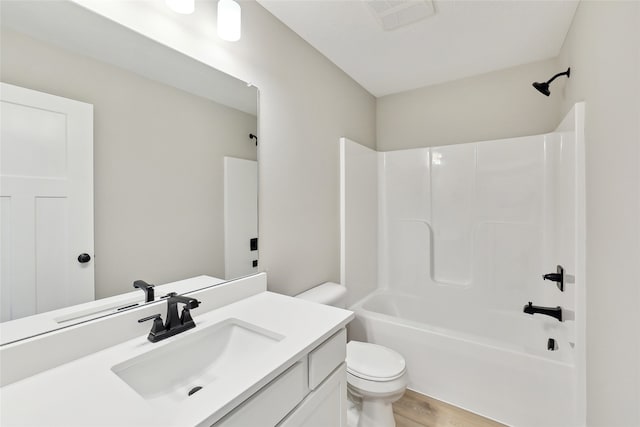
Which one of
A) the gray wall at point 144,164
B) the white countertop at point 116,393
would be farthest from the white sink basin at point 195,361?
the gray wall at point 144,164

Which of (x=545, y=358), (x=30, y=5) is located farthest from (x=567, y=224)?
(x=30, y=5)

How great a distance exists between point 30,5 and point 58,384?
106 cm

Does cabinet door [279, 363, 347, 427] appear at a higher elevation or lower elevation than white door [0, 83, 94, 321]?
lower

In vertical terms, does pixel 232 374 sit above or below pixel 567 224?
below

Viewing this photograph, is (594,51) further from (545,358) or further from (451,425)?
(451,425)

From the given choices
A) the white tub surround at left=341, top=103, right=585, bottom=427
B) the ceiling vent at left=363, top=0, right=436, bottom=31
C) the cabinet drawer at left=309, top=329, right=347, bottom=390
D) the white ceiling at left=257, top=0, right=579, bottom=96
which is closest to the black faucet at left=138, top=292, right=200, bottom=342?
the cabinet drawer at left=309, top=329, right=347, bottom=390

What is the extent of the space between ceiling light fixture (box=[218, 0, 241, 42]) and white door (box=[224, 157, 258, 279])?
0.55 metres

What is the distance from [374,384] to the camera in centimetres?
146

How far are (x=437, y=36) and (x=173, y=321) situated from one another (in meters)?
2.21

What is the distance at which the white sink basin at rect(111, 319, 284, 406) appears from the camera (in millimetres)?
829

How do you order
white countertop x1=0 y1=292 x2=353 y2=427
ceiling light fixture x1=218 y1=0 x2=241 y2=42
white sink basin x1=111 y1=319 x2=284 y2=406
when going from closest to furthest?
white countertop x1=0 y1=292 x2=353 y2=427 < white sink basin x1=111 y1=319 x2=284 y2=406 < ceiling light fixture x1=218 y1=0 x2=241 y2=42

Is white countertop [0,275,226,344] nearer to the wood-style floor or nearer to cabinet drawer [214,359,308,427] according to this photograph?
cabinet drawer [214,359,308,427]

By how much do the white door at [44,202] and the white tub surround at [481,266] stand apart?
1.66 m

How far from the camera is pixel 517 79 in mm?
2281
